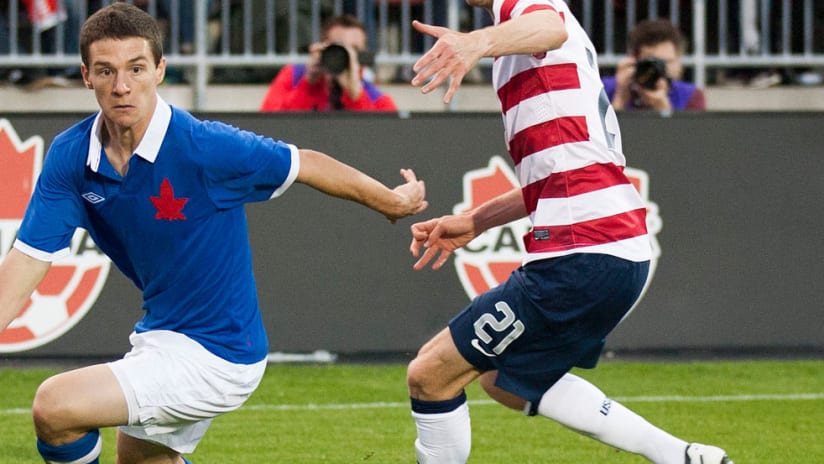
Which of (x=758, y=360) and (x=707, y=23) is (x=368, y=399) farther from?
(x=707, y=23)

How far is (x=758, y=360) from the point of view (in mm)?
9133

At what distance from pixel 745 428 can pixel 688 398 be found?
0.80 m

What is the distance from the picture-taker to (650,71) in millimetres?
9344

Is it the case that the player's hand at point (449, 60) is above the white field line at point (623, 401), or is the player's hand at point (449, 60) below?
above

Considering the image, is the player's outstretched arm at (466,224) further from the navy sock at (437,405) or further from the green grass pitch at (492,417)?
the green grass pitch at (492,417)

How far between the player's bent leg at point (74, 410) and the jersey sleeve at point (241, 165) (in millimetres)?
678

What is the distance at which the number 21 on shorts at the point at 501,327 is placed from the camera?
16.4ft

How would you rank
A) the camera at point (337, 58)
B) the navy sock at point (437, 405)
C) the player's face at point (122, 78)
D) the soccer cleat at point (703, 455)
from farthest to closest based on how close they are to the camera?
the camera at point (337, 58) → the navy sock at point (437, 405) → the soccer cleat at point (703, 455) → the player's face at point (122, 78)

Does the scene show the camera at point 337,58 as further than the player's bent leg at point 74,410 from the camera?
Yes

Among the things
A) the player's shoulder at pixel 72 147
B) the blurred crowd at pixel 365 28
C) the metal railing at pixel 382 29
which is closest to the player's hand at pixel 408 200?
the player's shoulder at pixel 72 147

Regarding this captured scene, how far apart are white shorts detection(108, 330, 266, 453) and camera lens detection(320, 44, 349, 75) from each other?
4.69 meters

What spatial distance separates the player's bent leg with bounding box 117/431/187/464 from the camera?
16.2ft

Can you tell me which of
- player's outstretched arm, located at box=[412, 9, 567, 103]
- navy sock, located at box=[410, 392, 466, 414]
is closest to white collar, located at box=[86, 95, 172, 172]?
player's outstretched arm, located at box=[412, 9, 567, 103]

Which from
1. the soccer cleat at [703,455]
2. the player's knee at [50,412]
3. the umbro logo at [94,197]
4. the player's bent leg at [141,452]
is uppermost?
the umbro logo at [94,197]
